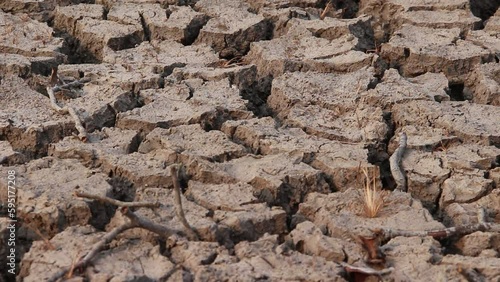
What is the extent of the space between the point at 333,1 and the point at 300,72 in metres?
1.06

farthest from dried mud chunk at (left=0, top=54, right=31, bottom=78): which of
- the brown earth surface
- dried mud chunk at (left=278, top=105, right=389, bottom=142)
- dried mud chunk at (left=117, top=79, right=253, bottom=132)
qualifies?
dried mud chunk at (left=278, top=105, right=389, bottom=142)

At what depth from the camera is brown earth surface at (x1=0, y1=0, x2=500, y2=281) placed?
3.02 m

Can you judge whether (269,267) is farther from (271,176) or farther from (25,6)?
(25,6)

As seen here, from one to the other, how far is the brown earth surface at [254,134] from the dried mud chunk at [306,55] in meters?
0.01

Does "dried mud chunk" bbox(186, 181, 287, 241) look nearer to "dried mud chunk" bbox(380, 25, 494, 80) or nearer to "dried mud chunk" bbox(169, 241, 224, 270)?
"dried mud chunk" bbox(169, 241, 224, 270)

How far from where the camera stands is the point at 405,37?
4.94 meters

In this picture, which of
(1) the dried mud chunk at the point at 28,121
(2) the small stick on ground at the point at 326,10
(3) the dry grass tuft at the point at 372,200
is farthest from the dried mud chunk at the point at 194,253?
(2) the small stick on ground at the point at 326,10

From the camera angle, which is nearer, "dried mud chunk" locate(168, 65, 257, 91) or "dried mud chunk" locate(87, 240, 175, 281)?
"dried mud chunk" locate(87, 240, 175, 281)

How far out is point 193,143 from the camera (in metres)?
3.78

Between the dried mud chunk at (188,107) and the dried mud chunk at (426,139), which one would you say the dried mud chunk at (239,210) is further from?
the dried mud chunk at (426,139)

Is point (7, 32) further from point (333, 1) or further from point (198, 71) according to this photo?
point (333, 1)

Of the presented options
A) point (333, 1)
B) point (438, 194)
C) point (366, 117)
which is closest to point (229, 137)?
point (366, 117)

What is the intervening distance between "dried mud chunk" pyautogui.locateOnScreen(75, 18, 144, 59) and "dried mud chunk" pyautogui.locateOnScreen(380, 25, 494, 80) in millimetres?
1275

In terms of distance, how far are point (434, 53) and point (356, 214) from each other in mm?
1648
